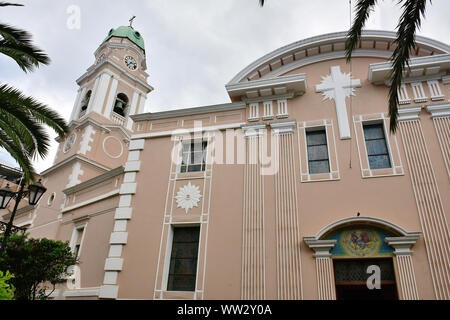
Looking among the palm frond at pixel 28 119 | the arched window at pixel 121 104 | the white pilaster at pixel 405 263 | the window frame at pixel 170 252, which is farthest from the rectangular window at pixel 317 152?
the arched window at pixel 121 104

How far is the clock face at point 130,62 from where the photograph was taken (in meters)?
24.5

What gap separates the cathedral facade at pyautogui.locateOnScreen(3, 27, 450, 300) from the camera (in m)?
8.93

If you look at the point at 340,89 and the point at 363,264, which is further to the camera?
the point at 340,89

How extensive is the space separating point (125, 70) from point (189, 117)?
13113 millimetres

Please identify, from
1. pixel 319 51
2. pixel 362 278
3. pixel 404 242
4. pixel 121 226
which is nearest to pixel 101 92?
pixel 121 226

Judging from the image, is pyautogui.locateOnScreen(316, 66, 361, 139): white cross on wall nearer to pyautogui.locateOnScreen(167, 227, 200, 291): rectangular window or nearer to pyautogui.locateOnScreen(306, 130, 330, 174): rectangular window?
pyautogui.locateOnScreen(306, 130, 330, 174): rectangular window

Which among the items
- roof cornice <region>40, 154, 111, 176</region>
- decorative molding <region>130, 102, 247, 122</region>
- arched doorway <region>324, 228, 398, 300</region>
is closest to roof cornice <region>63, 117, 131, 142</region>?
roof cornice <region>40, 154, 111, 176</region>

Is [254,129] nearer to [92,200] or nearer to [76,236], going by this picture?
[92,200]

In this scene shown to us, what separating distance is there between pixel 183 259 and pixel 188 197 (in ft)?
6.52

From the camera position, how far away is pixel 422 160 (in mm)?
9570

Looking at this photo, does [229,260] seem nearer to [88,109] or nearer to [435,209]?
[435,209]

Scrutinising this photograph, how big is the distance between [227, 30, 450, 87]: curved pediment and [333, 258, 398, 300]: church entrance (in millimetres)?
6786

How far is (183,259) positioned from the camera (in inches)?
414

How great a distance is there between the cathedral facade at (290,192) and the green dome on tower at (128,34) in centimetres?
1509
